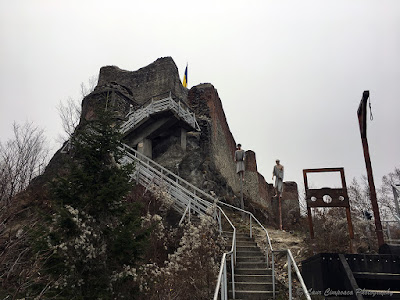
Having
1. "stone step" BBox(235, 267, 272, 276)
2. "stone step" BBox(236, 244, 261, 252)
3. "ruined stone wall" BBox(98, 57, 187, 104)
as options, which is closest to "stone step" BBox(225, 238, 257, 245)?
"stone step" BBox(236, 244, 261, 252)

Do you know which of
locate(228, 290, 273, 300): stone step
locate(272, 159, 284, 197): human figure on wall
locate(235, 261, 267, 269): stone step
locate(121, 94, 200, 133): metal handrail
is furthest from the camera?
locate(121, 94, 200, 133): metal handrail

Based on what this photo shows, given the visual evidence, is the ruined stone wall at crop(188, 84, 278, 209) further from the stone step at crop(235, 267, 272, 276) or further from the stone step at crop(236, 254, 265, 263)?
the stone step at crop(235, 267, 272, 276)

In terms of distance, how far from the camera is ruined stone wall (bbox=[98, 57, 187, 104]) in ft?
76.8

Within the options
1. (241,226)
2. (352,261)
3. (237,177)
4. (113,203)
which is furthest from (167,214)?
(237,177)

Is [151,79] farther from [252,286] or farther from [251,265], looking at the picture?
[252,286]

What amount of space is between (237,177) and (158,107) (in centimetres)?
935

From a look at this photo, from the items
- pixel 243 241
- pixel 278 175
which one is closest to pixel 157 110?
pixel 278 175

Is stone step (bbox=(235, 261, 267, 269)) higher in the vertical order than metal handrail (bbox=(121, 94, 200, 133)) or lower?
lower

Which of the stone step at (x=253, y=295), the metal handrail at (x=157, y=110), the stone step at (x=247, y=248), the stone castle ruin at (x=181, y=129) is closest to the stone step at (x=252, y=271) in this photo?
the stone step at (x=253, y=295)

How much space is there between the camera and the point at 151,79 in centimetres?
2412

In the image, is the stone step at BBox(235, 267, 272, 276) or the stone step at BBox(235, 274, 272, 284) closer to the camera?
the stone step at BBox(235, 274, 272, 284)

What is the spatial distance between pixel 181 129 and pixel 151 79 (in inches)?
356

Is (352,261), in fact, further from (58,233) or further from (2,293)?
(2,293)

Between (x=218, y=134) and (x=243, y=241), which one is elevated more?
(x=218, y=134)
